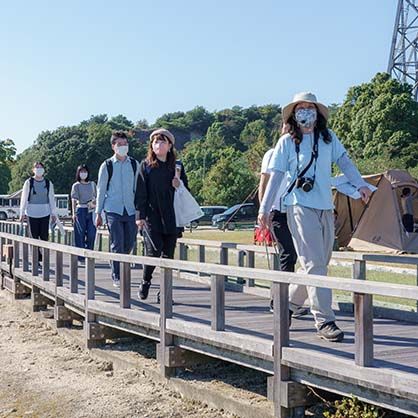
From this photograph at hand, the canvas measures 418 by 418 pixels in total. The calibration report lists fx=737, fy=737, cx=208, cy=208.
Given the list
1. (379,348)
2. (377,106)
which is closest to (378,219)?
(379,348)

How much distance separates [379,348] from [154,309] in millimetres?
2696

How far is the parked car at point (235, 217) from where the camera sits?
39375mm

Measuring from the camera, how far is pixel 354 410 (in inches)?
177

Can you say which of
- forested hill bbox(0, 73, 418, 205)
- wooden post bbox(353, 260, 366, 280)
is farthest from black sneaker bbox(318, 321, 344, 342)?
forested hill bbox(0, 73, 418, 205)

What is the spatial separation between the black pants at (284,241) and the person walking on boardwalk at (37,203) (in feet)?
22.3

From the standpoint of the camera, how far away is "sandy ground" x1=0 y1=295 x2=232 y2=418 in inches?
232

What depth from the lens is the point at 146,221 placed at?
7.48m

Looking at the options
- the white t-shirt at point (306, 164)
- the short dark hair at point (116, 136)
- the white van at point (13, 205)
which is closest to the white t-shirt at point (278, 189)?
the white t-shirt at point (306, 164)

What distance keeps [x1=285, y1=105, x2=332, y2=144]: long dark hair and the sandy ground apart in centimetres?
214

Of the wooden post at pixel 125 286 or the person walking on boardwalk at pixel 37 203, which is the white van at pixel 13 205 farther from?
the wooden post at pixel 125 286

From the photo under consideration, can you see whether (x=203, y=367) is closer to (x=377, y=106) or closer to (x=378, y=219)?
(x=378, y=219)

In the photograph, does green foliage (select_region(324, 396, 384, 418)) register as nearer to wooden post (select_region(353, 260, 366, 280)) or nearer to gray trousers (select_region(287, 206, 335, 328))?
gray trousers (select_region(287, 206, 335, 328))

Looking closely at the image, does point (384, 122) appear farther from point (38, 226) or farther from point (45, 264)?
point (45, 264)

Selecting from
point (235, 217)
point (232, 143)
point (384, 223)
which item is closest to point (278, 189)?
point (384, 223)
